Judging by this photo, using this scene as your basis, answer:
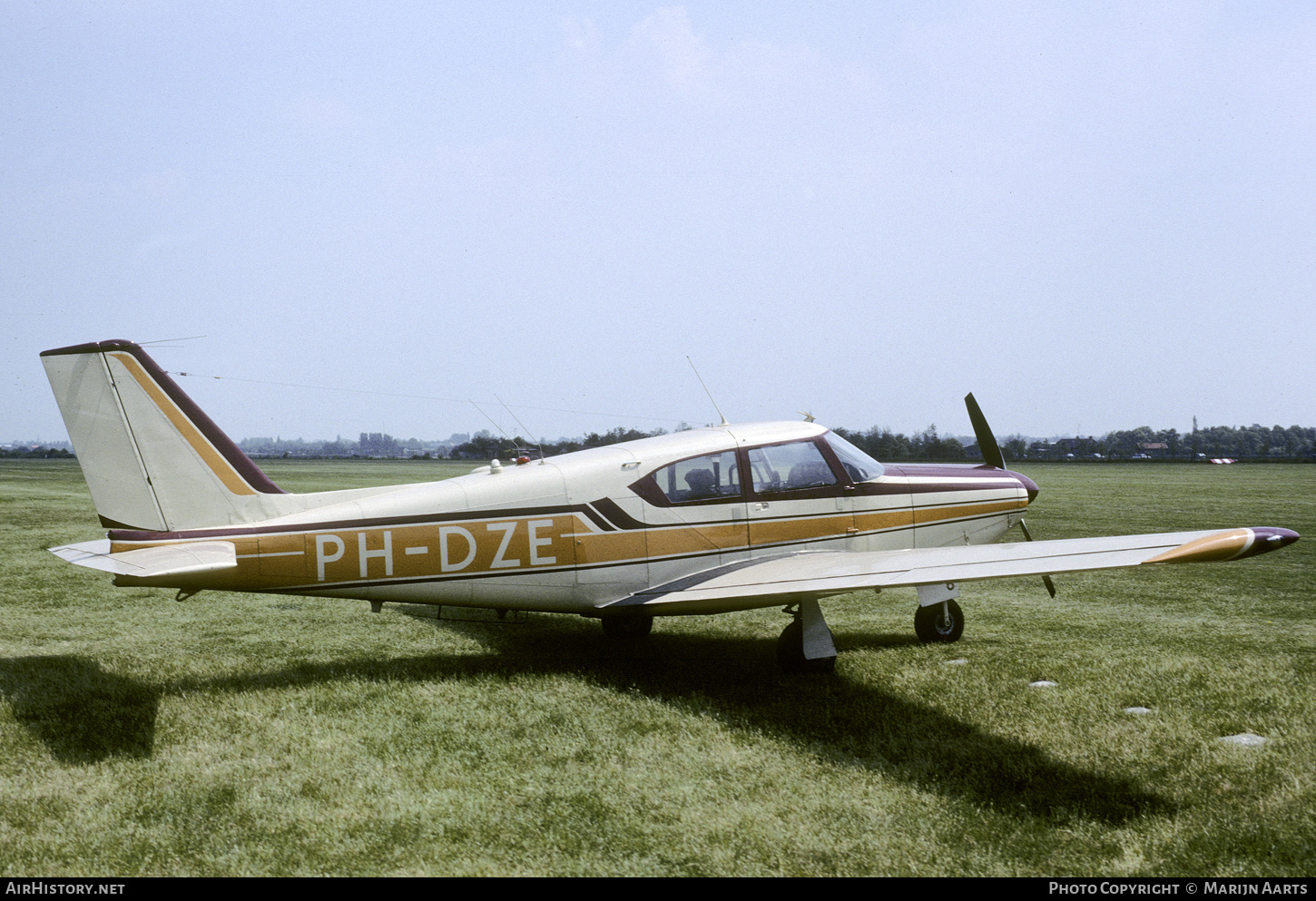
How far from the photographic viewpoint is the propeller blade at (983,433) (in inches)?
424

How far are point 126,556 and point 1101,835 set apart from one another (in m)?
6.71

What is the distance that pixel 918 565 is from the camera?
6.39 metres

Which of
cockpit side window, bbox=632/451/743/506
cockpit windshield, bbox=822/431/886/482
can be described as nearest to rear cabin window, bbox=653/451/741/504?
cockpit side window, bbox=632/451/743/506

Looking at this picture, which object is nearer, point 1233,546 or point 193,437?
point 1233,546

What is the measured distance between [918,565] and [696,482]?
2199 mm

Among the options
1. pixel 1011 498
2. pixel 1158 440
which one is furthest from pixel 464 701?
pixel 1158 440

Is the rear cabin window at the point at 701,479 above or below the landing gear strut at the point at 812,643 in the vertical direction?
above

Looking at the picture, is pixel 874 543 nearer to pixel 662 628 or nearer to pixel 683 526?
pixel 683 526

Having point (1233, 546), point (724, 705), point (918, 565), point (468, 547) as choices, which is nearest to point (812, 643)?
point (724, 705)

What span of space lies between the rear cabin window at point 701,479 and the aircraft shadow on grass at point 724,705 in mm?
1609

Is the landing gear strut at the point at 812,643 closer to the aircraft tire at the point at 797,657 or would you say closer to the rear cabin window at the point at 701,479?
the aircraft tire at the point at 797,657

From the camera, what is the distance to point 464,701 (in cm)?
652

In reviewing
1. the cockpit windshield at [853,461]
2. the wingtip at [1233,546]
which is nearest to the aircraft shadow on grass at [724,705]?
the wingtip at [1233,546]

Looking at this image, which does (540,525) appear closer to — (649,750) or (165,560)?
(649,750)
